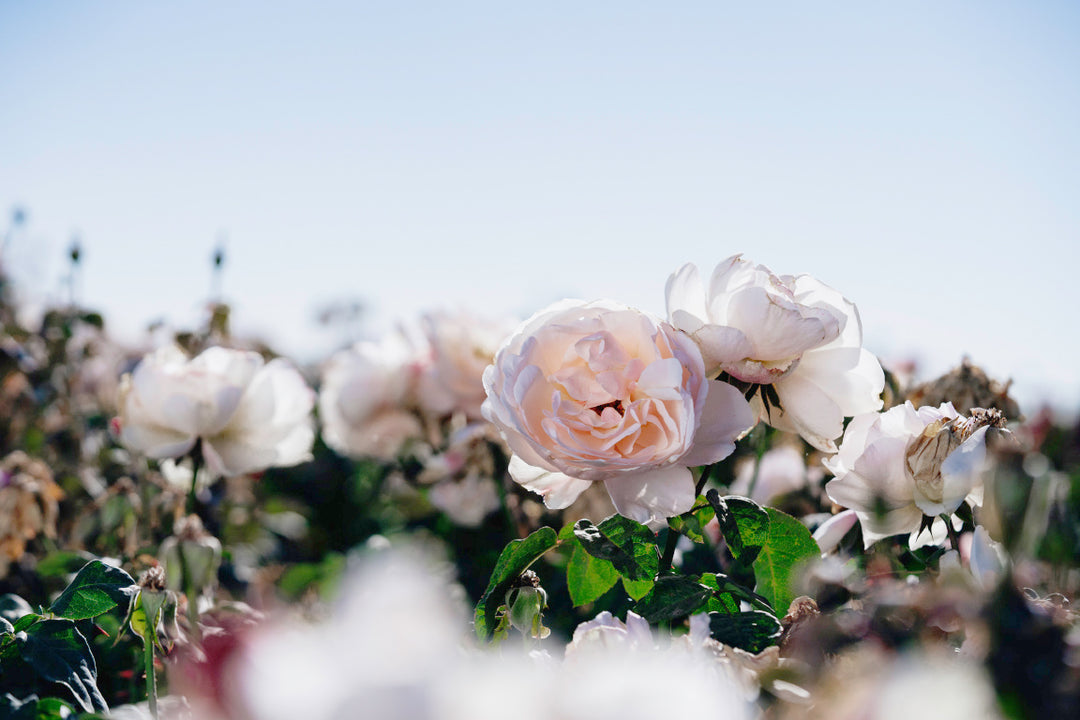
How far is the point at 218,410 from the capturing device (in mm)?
1200

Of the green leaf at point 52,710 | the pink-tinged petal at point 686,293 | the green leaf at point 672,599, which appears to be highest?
the pink-tinged petal at point 686,293

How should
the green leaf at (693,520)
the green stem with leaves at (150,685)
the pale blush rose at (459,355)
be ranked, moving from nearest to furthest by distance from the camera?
the green stem with leaves at (150,685), the green leaf at (693,520), the pale blush rose at (459,355)

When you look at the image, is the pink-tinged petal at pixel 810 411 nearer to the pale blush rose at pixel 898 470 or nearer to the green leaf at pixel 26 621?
the pale blush rose at pixel 898 470

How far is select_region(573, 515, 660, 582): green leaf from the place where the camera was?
648 millimetres

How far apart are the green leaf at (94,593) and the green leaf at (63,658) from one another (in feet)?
0.06

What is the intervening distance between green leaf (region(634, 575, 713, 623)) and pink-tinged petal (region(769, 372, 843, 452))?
174mm

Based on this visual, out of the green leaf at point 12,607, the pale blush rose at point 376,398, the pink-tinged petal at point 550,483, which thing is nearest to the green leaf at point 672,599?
the pink-tinged petal at point 550,483

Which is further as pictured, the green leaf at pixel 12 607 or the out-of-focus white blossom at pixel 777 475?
the out-of-focus white blossom at pixel 777 475

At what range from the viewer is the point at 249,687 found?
28 cm

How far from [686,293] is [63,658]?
581 millimetres

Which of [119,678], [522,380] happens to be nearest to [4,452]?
[119,678]

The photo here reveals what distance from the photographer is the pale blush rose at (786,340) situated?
66 cm

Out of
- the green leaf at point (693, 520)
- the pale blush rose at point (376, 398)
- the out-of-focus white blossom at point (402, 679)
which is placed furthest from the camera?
the pale blush rose at point (376, 398)

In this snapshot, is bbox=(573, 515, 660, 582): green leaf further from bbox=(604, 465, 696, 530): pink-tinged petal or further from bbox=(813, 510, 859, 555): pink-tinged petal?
bbox=(813, 510, 859, 555): pink-tinged petal
